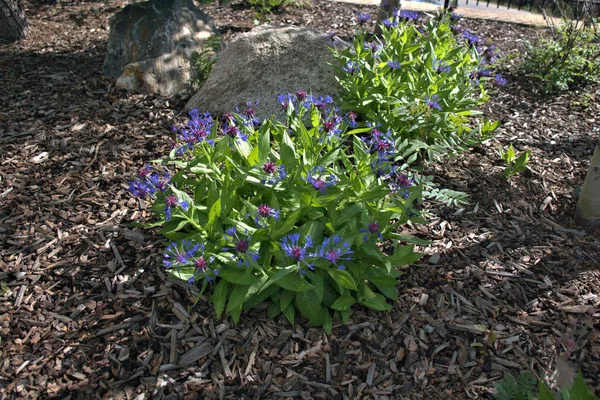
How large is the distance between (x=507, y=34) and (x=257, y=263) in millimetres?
5975

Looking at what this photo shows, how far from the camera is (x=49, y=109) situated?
449 centimetres

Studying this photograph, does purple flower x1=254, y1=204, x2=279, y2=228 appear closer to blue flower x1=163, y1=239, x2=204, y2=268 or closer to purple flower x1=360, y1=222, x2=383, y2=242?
blue flower x1=163, y1=239, x2=204, y2=268

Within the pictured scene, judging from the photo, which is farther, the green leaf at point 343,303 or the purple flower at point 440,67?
the purple flower at point 440,67

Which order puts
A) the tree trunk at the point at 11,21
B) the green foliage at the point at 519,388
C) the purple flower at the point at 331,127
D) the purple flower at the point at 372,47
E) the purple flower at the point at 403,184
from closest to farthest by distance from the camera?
the green foliage at the point at 519,388, the purple flower at the point at 403,184, the purple flower at the point at 331,127, the purple flower at the point at 372,47, the tree trunk at the point at 11,21

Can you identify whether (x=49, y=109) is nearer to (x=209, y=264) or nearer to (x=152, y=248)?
(x=152, y=248)

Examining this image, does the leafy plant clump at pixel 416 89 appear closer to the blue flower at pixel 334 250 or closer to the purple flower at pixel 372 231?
the purple flower at pixel 372 231

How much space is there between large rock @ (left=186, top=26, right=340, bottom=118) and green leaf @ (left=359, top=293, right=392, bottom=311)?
6.96ft

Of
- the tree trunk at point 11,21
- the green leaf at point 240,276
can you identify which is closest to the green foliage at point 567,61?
the green leaf at point 240,276

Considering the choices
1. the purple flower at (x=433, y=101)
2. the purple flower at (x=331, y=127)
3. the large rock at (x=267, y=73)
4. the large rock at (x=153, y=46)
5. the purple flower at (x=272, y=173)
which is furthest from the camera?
the large rock at (x=153, y=46)

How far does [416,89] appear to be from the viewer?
3.86 meters

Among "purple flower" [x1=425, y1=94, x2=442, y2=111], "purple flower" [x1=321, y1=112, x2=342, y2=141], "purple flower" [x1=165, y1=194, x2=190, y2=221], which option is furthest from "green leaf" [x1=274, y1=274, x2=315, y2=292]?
"purple flower" [x1=425, y1=94, x2=442, y2=111]

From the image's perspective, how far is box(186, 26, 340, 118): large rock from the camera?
175 inches

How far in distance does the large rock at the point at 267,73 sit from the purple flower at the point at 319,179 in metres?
1.66

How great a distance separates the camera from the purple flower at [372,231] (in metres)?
2.57
